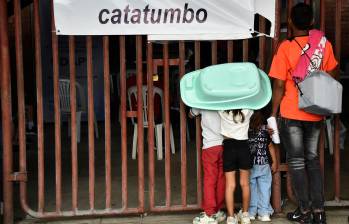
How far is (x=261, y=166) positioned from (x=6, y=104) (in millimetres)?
2332

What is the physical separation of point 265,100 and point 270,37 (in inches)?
25.8

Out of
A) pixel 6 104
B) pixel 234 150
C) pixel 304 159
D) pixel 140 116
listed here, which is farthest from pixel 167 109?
pixel 6 104

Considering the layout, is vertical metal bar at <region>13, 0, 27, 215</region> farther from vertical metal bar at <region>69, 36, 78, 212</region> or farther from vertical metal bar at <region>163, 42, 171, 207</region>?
vertical metal bar at <region>163, 42, 171, 207</region>

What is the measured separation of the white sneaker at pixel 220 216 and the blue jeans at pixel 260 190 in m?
0.24

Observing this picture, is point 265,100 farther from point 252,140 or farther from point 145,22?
point 145,22

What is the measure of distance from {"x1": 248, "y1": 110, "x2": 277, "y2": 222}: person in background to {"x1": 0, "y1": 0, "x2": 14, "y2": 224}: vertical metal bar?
84.6 inches

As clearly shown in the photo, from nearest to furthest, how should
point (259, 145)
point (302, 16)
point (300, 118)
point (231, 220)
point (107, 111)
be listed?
point (302, 16) → point (300, 118) → point (231, 220) → point (259, 145) → point (107, 111)

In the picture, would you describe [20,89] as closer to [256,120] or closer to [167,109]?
[167,109]

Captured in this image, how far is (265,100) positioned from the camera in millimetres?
5188

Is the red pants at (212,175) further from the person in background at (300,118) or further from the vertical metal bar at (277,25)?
the vertical metal bar at (277,25)

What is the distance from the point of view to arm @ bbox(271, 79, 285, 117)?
5.20 metres

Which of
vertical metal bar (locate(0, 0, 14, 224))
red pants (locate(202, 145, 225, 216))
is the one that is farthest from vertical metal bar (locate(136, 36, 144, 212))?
vertical metal bar (locate(0, 0, 14, 224))

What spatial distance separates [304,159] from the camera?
5277 millimetres

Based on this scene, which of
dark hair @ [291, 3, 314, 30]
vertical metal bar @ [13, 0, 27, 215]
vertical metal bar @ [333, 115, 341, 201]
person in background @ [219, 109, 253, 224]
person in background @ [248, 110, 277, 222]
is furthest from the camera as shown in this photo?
vertical metal bar @ [333, 115, 341, 201]
